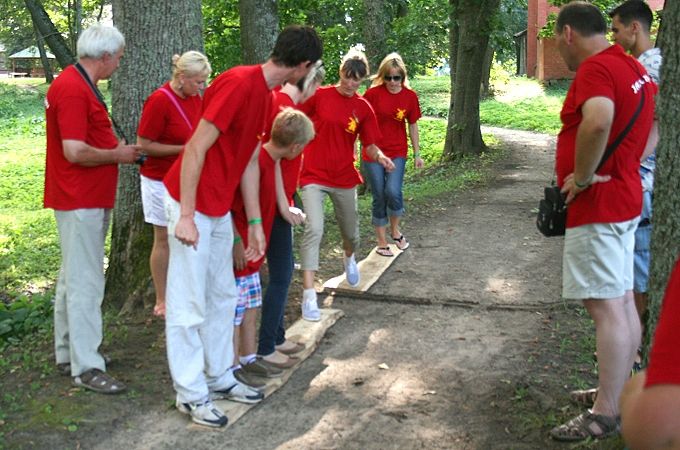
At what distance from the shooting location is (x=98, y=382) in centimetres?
487

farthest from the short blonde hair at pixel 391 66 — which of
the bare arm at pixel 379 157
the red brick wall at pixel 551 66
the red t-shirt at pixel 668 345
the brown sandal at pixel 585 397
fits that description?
the red brick wall at pixel 551 66

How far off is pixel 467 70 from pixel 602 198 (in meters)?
13.9

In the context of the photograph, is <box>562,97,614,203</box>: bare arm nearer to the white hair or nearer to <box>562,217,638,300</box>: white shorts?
<box>562,217,638,300</box>: white shorts

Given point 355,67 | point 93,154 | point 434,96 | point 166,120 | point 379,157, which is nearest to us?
point 93,154

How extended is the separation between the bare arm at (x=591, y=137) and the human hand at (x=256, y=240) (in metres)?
1.77

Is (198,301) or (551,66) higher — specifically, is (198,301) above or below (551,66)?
below

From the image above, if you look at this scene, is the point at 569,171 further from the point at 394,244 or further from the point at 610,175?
the point at 394,244

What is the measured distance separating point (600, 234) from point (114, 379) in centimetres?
297

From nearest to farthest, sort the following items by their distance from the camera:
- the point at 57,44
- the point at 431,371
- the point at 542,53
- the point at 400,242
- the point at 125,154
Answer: the point at 125,154 < the point at 431,371 < the point at 400,242 < the point at 57,44 < the point at 542,53

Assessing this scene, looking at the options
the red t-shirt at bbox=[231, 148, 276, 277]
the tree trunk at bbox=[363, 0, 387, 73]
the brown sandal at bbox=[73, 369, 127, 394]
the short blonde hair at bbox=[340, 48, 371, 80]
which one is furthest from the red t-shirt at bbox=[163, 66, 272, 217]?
the tree trunk at bbox=[363, 0, 387, 73]

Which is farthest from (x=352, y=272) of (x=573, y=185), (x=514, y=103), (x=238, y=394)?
(x=514, y=103)

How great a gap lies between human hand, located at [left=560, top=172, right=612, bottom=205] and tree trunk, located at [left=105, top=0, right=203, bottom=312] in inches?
134

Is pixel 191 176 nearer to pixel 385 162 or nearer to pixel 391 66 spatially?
pixel 385 162

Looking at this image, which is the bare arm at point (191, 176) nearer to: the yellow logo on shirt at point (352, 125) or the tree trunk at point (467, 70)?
the yellow logo on shirt at point (352, 125)
